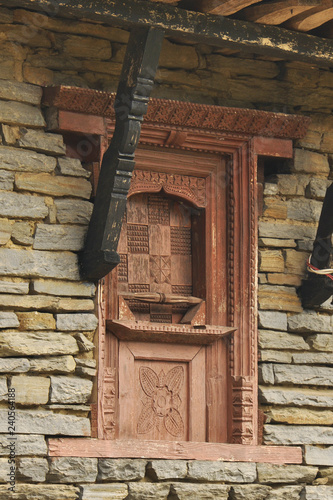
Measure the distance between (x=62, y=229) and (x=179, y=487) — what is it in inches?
63.5

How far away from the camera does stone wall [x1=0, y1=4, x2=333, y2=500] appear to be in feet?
21.3

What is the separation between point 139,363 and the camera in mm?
7082

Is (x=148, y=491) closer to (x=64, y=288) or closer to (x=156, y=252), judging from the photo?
(x=64, y=288)

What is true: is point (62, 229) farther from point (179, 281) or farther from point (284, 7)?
point (284, 7)

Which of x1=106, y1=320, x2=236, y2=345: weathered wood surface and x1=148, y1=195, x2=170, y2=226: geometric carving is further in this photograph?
x1=148, y1=195, x2=170, y2=226: geometric carving

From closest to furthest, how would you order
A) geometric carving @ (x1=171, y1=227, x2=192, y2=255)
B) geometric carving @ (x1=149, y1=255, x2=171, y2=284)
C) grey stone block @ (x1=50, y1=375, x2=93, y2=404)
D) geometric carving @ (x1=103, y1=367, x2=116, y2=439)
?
grey stone block @ (x1=50, y1=375, x2=93, y2=404), geometric carving @ (x1=103, y1=367, x2=116, y2=439), geometric carving @ (x1=149, y1=255, x2=171, y2=284), geometric carving @ (x1=171, y1=227, x2=192, y2=255)

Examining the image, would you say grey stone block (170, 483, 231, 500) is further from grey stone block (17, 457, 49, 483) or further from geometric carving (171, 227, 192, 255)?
geometric carving (171, 227, 192, 255)

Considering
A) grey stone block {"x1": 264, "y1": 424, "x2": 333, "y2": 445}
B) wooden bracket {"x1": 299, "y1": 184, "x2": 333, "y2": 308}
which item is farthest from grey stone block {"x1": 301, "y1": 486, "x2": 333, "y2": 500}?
wooden bracket {"x1": 299, "y1": 184, "x2": 333, "y2": 308}

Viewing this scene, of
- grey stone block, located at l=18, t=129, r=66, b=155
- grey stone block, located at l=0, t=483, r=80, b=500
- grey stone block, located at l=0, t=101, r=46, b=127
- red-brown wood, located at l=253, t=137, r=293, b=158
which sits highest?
red-brown wood, located at l=253, t=137, r=293, b=158

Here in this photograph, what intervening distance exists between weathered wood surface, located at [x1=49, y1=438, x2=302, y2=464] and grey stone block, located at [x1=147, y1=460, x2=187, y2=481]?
0.03 metres

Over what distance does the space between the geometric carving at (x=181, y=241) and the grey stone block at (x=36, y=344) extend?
106 cm

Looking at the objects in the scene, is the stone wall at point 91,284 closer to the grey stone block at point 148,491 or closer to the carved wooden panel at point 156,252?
the grey stone block at point 148,491

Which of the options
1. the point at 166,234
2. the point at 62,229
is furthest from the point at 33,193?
the point at 166,234

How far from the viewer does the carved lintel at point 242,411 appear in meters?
7.12
